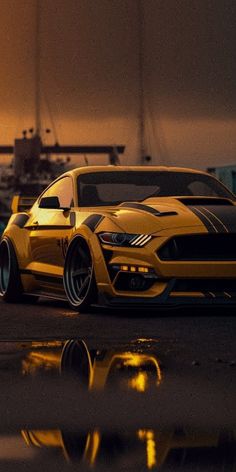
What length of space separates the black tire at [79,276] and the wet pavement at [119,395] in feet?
2.74

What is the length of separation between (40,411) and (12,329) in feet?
14.1

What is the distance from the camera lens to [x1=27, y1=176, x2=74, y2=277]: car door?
12.8m

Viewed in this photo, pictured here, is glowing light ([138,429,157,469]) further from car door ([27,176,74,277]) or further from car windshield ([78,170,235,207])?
car windshield ([78,170,235,207])

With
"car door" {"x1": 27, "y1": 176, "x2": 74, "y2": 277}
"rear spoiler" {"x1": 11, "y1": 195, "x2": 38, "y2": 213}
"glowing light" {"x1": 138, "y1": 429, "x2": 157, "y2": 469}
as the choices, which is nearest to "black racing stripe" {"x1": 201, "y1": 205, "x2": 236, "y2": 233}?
"car door" {"x1": 27, "y1": 176, "x2": 74, "y2": 277}

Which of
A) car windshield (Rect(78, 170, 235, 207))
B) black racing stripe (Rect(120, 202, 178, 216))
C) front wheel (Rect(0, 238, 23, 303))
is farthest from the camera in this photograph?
front wheel (Rect(0, 238, 23, 303))

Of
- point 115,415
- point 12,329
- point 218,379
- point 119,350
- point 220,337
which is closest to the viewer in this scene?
point 115,415

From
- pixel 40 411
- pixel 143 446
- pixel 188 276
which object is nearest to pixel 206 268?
pixel 188 276

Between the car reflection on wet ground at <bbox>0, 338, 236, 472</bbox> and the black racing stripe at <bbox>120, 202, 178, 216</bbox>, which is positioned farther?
the black racing stripe at <bbox>120, 202, 178, 216</bbox>

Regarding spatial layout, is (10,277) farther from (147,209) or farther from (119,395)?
(119,395)

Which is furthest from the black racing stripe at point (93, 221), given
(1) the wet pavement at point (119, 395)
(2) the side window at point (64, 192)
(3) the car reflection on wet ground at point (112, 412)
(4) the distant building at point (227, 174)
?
(4) the distant building at point (227, 174)

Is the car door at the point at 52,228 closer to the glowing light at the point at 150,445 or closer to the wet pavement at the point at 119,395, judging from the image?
the wet pavement at the point at 119,395

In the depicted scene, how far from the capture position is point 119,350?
8.75 meters

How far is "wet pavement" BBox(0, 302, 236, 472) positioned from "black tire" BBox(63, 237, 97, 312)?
836mm

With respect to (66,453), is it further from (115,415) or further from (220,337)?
(220,337)
